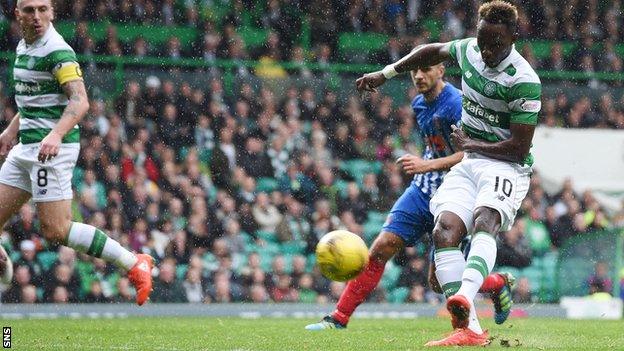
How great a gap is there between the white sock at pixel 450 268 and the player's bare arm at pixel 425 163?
1.02 m

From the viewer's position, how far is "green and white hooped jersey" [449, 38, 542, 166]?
28.5ft

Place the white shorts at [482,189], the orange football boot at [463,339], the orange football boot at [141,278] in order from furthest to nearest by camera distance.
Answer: the orange football boot at [141,278] < the white shorts at [482,189] < the orange football boot at [463,339]

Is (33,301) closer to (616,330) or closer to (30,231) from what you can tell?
(30,231)

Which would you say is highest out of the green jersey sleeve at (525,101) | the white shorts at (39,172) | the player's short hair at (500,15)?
the player's short hair at (500,15)

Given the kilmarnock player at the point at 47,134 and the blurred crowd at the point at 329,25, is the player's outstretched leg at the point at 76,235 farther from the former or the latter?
the blurred crowd at the point at 329,25

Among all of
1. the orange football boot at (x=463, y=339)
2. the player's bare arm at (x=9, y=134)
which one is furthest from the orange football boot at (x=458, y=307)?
the player's bare arm at (x=9, y=134)

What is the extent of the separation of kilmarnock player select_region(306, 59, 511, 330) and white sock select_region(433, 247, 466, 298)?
1.84 meters

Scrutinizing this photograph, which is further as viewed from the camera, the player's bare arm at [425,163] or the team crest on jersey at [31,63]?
the player's bare arm at [425,163]

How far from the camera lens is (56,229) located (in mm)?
9555

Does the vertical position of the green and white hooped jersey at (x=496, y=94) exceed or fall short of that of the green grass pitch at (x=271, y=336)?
it exceeds it

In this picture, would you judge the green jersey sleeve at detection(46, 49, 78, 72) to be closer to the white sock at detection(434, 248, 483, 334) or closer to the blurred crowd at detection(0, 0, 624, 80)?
the white sock at detection(434, 248, 483, 334)

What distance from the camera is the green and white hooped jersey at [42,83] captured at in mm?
9516

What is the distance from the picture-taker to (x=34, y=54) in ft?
31.3

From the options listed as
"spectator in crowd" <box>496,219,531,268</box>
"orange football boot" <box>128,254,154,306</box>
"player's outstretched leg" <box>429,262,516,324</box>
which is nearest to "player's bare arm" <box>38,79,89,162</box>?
"orange football boot" <box>128,254,154,306</box>
